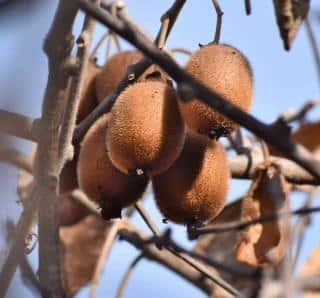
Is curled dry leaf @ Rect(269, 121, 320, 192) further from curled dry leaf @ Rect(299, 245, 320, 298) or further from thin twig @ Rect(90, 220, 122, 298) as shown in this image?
curled dry leaf @ Rect(299, 245, 320, 298)

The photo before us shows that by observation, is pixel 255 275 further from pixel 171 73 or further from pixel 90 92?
pixel 90 92

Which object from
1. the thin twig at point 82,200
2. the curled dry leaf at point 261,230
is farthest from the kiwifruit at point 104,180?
the thin twig at point 82,200

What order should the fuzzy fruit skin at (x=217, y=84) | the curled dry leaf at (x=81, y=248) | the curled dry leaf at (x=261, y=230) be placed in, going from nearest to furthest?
the fuzzy fruit skin at (x=217, y=84) → the curled dry leaf at (x=261, y=230) → the curled dry leaf at (x=81, y=248)

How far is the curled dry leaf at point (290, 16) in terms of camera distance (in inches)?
59.8

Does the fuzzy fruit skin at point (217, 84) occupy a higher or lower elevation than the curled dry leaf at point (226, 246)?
higher

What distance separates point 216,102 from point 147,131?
0.44m

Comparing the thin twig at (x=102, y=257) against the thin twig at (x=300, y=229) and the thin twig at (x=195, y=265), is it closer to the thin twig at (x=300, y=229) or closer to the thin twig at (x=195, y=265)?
the thin twig at (x=195, y=265)

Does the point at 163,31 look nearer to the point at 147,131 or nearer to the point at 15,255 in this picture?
the point at 147,131

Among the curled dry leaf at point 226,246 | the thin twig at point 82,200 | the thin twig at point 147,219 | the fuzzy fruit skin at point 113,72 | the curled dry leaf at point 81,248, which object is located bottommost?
the curled dry leaf at point 81,248

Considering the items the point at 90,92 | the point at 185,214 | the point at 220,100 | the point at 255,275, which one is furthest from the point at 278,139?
the point at 90,92

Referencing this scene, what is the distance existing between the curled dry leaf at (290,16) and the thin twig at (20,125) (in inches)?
20.1

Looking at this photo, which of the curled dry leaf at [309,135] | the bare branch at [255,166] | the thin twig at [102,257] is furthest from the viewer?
the curled dry leaf at [309,135]

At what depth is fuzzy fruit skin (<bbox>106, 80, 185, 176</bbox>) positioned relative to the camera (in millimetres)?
1709

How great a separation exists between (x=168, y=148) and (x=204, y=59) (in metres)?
0.20
